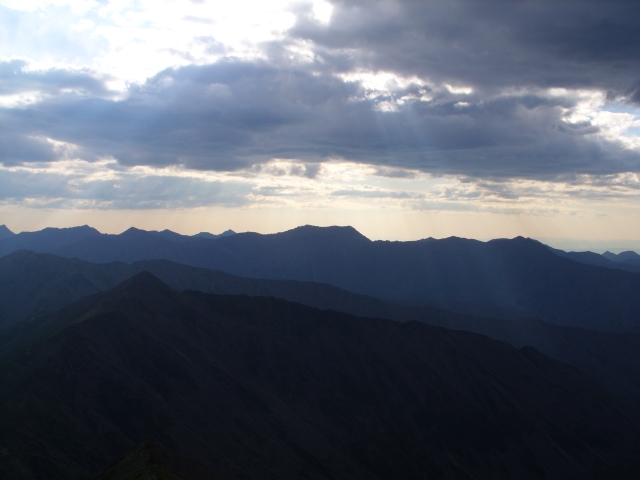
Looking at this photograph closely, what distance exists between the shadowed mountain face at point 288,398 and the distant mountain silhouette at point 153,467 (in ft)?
67.2

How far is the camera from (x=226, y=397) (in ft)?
334

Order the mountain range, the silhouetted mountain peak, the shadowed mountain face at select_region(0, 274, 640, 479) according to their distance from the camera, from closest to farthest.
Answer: the mountain range, the shadowed mountain face at select_region(0, 274, 640, 479), the silhouetted mountain peak

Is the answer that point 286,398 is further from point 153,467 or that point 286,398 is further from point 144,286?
point 153,467

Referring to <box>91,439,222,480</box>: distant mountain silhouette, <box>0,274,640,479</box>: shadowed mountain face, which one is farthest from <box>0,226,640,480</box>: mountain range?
<box>91,439,222,480</box>: distant mountain silhouette

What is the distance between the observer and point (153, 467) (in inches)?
1679

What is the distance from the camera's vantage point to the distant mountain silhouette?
4188 cm

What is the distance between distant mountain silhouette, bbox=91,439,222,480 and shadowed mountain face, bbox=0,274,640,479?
806 inches

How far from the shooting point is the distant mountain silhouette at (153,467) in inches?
1649

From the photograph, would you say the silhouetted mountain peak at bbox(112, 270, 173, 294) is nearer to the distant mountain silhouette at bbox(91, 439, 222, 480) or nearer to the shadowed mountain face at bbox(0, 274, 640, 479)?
the shadowed mountain face at bbox(0, 274, 640, 479)

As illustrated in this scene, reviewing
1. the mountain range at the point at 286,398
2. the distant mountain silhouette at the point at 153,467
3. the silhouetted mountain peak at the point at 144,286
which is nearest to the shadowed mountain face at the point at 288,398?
the mountain range at the point at 286,398

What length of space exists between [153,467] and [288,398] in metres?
72.0

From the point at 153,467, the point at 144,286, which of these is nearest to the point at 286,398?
the point at 144,286

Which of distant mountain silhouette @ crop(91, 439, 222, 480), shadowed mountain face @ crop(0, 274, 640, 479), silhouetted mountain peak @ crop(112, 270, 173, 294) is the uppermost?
silhouetted mountain peak @ crop(112, 270, 173, 294)

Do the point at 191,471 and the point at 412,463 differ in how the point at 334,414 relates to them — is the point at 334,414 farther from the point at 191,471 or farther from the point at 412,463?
the point at 191,471
